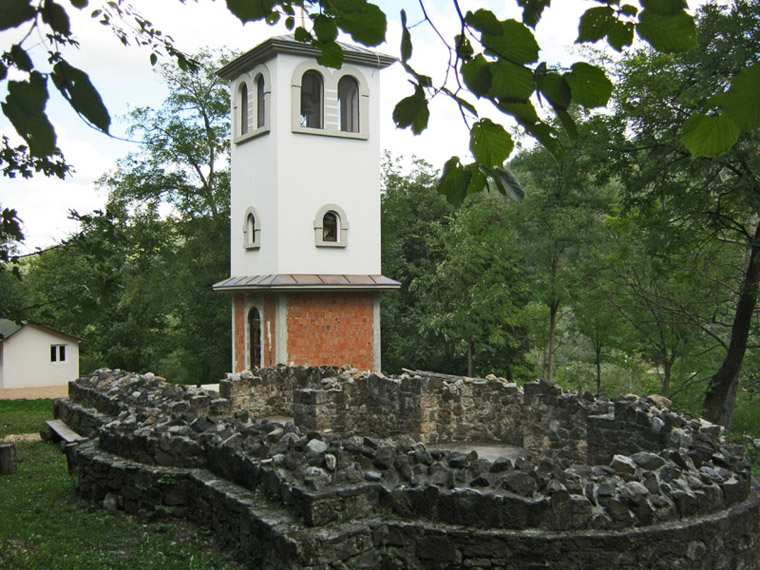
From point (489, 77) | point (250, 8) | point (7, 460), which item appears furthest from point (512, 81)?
point (7, 460)

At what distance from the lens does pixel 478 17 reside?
1948mm

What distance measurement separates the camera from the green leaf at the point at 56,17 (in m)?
1.72

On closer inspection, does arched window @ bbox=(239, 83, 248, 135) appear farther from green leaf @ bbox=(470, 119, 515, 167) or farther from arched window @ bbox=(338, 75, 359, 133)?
green leaf @ bbox=(470, 119, 515, 167)

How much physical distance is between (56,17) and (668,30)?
152 centimetres

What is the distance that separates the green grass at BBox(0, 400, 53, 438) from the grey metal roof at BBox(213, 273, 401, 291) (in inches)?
216

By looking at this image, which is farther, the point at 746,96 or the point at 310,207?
the point at 310,207

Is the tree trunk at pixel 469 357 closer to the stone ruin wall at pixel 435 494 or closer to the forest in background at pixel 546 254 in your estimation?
the forest in background at pixel 546 254

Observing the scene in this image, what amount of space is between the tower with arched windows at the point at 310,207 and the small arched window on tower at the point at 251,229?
1.1 inches

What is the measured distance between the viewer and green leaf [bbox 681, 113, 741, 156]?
1716 mm

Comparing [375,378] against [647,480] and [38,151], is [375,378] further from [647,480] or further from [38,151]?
[38,151]

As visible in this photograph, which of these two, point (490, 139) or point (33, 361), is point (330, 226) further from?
point (490, 139)

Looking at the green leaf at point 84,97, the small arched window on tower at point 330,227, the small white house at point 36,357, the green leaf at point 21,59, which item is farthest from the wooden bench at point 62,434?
the small white house at point 36,357

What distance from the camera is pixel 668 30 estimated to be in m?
1.88

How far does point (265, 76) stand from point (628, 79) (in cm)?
919
